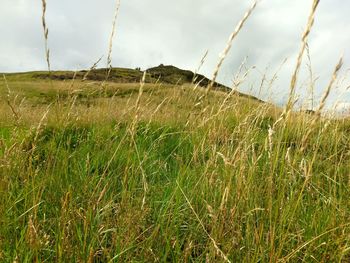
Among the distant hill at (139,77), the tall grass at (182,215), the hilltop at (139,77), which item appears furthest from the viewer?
the distant hill at (139,77)

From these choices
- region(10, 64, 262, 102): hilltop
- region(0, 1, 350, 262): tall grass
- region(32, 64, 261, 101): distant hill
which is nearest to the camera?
region(0, 1, 350, 262): tall grass

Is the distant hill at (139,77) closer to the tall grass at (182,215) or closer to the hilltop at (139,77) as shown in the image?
the hilltop at (139,77)

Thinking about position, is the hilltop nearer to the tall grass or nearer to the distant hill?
the distant hill

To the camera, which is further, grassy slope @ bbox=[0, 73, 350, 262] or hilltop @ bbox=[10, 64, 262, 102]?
hilltop @ bbox=[10, 64, 262, 102]

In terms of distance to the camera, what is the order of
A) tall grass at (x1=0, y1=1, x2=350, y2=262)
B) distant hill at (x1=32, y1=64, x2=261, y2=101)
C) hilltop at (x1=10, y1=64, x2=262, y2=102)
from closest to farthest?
tall grass at (x1=0, y1=1, x2=350, y2=262)
hilltop at (x1=10, y1=64, x2=262, y2=102)
distant hill at (x1=32, y1=64, x2=261, y2=101)

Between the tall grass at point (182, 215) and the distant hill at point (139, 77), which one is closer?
the tall grass at point (182, 215)

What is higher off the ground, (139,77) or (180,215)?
(180,215)

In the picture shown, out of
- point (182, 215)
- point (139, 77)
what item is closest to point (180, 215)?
point (182, 215)

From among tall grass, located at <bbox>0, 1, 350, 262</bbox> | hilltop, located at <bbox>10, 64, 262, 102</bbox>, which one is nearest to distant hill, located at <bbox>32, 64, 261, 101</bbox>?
hilltop, located at <bbox>10, 64, 262, 102</bbox>

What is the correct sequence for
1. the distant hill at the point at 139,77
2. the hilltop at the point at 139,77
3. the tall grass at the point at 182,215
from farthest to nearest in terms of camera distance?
the distant hill at the point at 139,77 → the hilltop at the point at 139,77 → the tall grass at the point at 182,215

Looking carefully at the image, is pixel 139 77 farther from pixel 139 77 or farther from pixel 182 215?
pixel 182 215

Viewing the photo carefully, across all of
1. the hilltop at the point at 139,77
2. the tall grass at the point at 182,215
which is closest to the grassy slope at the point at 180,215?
the tall grass at the point at 182,215

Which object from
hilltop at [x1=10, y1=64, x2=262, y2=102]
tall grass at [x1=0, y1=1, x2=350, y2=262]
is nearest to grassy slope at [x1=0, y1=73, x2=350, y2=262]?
tall grass at [x1=0, y1=1, x2=350, y2=262]

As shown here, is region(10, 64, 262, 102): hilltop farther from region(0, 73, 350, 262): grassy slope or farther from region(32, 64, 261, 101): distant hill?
region(0, 73, 350, 262): grassy slope
